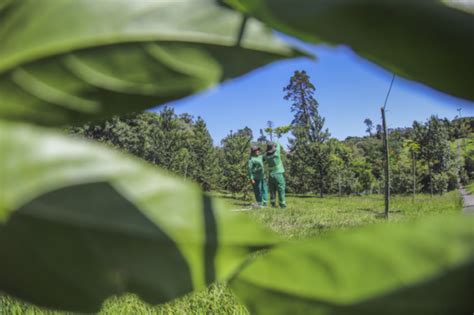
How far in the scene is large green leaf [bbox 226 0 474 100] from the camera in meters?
0.08

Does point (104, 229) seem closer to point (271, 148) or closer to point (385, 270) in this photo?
point (385, 270)

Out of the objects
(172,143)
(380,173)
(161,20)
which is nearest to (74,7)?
(161,20)

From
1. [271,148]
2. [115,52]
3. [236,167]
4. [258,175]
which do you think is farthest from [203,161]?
[115,52]

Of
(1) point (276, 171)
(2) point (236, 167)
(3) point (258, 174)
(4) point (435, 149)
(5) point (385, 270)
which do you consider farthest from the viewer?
(2) point (236, 167)

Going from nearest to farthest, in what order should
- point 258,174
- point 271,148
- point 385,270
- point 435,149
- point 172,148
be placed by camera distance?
point 385,270, point 271,148, point 258,174, point 435,149, point 172,148

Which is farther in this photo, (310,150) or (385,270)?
(310,150)

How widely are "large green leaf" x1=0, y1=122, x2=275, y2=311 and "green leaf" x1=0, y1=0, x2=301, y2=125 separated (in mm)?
32

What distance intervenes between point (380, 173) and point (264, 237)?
1220 cm

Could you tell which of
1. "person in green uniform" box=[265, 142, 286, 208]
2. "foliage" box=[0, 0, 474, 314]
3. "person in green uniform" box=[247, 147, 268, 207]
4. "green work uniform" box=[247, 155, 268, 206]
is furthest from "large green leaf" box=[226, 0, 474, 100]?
"green work uniform" box=[247, 155, 268, 206]

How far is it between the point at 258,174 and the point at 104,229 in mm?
8572

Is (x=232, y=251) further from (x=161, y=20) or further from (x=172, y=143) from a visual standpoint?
(x=172, y=143)

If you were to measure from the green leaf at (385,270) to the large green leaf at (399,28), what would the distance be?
0.03 metres

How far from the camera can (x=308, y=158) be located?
11.3 metres

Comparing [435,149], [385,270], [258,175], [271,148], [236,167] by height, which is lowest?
[385,270]
